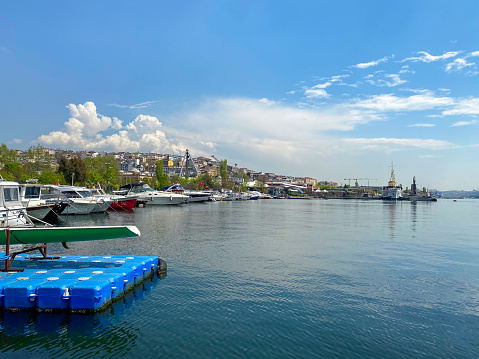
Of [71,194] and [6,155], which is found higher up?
[6,155]

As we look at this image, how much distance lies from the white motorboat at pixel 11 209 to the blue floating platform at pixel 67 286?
6.34 meters

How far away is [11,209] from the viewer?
2097 cm

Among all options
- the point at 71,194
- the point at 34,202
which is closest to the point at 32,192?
the point at 34,202

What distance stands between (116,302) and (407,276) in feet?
44.8

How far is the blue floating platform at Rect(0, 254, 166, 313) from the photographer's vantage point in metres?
11.9

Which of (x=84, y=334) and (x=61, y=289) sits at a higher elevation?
(x=61, y=289)

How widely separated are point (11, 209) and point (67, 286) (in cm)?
1170

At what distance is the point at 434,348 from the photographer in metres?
10.3

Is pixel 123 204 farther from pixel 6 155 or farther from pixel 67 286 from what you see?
pixel 67 286

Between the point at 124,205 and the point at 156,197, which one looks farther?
the point at 156,197

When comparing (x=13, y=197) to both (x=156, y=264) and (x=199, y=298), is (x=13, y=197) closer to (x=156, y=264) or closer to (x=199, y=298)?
(x=156, y=264)

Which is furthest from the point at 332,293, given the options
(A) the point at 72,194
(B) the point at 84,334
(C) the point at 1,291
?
(A) the point at 72,194

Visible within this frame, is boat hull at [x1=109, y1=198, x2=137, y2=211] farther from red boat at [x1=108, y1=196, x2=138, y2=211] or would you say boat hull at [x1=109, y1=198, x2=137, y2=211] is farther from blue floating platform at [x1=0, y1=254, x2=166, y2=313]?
blue floating platform at [x1=0, y1=254, x2=166, y2=313]

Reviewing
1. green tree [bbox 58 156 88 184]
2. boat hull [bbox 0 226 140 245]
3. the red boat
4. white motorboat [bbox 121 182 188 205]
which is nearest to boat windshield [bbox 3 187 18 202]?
boat hull [bbox 0 226 140 245]
